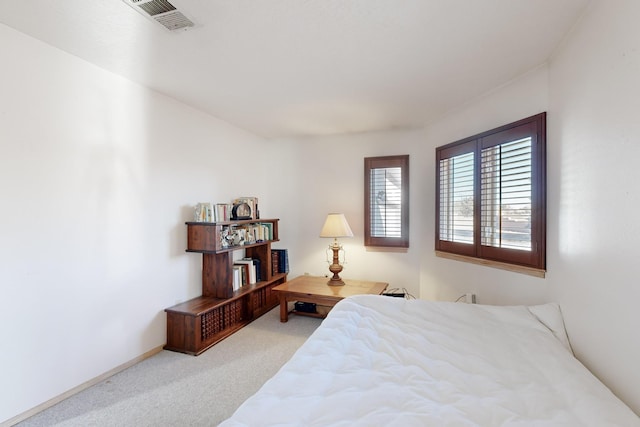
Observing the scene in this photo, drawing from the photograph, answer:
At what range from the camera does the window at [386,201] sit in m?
3.82

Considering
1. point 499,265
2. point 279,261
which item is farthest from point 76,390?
point 499,265

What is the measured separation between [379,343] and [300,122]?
2880mm

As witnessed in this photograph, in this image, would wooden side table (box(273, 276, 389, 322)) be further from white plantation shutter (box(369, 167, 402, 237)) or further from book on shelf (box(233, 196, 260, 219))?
book on shelf (box(233, 196, 260, 219))

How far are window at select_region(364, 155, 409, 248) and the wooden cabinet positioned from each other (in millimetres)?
1480

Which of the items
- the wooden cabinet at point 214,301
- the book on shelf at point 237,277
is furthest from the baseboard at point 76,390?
the book on shelf at point 237,277

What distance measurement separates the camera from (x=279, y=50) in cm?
200

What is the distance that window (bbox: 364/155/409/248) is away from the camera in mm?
3820

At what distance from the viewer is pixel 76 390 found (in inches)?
82.0

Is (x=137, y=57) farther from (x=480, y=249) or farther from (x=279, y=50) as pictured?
(x=480, y=249)

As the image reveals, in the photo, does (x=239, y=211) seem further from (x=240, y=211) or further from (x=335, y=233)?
(x=335, y=233)

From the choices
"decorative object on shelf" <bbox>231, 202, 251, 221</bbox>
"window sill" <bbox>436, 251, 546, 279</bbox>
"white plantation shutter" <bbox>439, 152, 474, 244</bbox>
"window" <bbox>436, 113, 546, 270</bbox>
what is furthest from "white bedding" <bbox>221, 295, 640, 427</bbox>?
"decorative object on shelf" <bbox>231, 202, 251, 221</bbox>

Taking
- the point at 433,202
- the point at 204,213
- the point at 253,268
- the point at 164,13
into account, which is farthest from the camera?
the point at 253,268

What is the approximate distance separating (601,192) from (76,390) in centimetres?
354

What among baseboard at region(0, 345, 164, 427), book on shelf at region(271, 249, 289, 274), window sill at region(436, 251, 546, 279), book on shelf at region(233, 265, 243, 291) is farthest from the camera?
book on shelf at region(271, 249, 289, 274)
